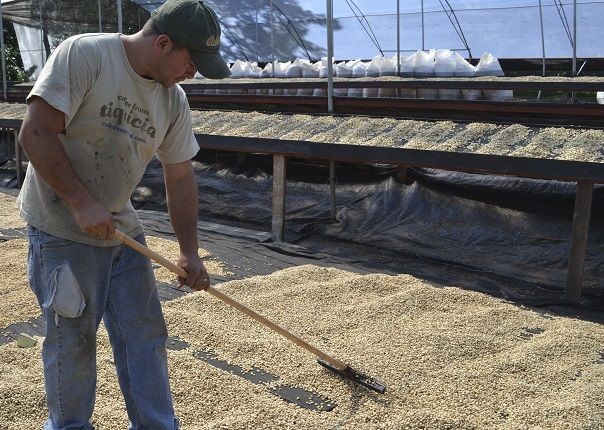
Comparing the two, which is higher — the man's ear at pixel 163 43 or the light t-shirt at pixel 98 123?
the man's ear at pixel 163 43

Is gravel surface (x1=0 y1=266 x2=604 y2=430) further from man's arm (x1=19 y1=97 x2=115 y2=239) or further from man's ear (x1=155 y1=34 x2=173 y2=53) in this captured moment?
man's ear (x1=155 y1=34 x2=173 y2=53)

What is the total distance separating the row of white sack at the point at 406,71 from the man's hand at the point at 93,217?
20.7 ft

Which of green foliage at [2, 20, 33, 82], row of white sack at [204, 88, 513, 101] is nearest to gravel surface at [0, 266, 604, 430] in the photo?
row of white sack at [204, 88, 513, 101]

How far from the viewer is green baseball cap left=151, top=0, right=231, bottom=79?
216cm

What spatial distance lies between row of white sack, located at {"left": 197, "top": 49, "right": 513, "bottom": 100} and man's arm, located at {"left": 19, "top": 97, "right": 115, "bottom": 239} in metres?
6.30

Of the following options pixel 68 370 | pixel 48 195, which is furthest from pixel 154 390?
pixel 48 195

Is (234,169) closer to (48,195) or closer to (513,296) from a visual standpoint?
(513,296)

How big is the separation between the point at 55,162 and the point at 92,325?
547 millimetres

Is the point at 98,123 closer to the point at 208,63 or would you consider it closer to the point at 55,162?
the point at 55,162

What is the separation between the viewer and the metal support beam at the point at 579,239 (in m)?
4.83

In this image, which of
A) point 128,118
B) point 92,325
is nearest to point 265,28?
point 128,118

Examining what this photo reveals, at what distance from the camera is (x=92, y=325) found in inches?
90.2

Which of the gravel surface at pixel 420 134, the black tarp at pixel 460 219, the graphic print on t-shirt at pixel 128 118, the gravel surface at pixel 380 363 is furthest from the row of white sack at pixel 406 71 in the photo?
the graphic print on t-shirt at pixel 128 118

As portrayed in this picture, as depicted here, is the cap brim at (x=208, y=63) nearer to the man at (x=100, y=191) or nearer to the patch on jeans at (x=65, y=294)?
the man at (x=100, y=191)
